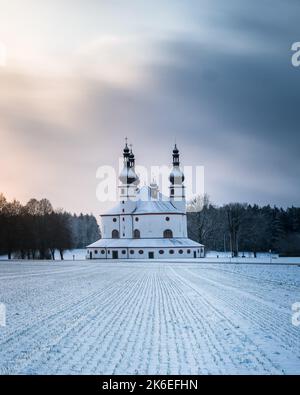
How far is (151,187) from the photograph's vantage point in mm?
95875

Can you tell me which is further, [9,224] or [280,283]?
[9,224]

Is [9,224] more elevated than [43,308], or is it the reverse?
[9,224]

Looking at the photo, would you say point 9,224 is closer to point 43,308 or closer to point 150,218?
point 150,218

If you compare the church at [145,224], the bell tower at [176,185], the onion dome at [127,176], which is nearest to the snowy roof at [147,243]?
the church at [145,224]

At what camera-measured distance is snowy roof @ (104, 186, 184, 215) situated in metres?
88.8

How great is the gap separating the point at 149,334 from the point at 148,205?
3072 inches

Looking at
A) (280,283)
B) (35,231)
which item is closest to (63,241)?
(35,231)

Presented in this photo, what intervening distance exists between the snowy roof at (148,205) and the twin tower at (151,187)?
3.03 feet

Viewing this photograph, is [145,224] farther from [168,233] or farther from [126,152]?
[126,152]
